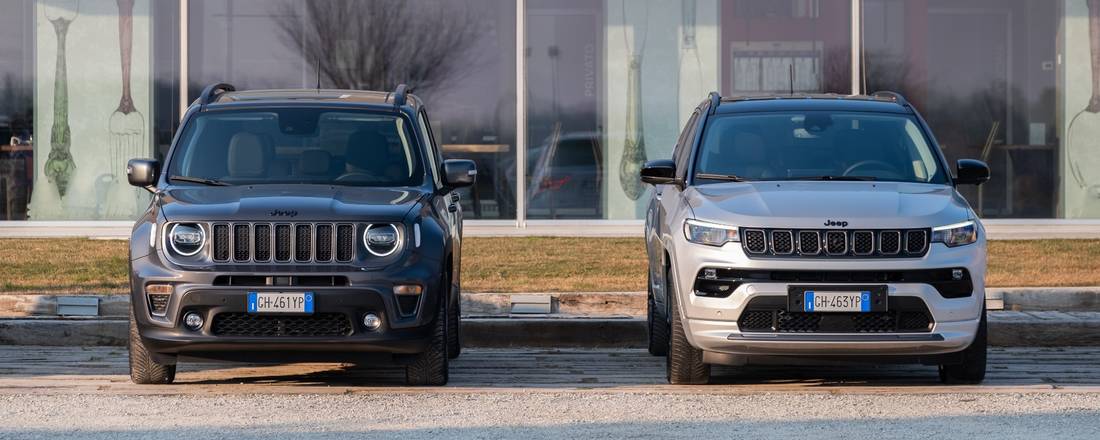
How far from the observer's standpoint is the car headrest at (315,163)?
10.7m

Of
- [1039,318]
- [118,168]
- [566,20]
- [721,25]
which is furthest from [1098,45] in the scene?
[118,168]

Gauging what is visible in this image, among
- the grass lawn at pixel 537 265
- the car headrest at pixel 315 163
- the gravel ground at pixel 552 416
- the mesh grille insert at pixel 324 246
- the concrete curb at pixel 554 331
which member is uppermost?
the car headrest at pixel 315 163

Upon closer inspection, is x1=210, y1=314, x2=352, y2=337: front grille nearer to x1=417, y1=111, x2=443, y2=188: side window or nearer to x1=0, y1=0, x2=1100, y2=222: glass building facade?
x1=417, y1=111, x2=443, y2=188: side window

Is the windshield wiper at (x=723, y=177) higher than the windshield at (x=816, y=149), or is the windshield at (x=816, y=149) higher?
the windshield at (x=816, y=149)

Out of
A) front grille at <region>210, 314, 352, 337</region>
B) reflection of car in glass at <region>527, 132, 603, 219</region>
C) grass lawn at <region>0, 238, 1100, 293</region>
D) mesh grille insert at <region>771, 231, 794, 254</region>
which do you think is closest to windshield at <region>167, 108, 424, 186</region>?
front grille at <region>210, 314, 352, 337</region>

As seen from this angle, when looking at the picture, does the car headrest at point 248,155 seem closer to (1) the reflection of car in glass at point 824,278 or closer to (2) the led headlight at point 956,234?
(1) the reflection of car in glass at point 824,278

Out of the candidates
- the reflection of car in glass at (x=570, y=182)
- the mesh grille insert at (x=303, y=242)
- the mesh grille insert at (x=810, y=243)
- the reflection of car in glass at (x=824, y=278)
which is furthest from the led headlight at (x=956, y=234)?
the reflection of car in glass at (x=570, y=182)

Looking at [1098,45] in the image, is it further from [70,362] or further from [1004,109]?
[70,362]

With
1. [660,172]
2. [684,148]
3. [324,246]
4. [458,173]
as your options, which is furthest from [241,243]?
[684,148]

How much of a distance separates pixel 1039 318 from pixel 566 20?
387 inches

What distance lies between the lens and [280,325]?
9484mm

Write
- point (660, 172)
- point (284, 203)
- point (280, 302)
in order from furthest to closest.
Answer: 1. point (660, 172)
2. point (284, 203)
3. point (280, 302)

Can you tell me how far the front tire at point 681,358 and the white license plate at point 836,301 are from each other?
744 millimetres

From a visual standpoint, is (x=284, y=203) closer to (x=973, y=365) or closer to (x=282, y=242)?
(x=282, y=242)
